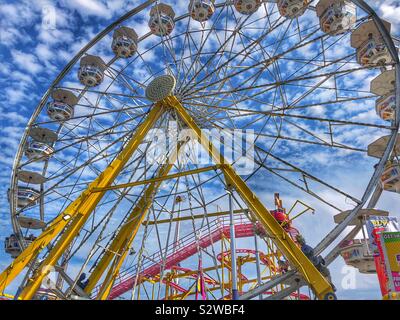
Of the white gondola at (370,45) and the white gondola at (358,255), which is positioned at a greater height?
the white gondola at (370,45)

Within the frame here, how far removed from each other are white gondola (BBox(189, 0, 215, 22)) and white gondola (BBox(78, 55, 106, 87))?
4.10 m

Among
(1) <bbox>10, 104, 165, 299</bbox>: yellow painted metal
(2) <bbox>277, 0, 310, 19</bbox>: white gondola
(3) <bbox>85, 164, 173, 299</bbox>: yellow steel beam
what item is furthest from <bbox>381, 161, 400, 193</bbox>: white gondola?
(1) <bbox>10, 104, 165, 299</bbox>: yellow painted metal

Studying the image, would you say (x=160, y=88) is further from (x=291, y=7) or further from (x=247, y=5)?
(x=291, y=7)

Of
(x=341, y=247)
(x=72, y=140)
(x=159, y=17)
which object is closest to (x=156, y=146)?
(x=72, y=140)

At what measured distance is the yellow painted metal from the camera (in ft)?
26.2

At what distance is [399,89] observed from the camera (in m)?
9.95

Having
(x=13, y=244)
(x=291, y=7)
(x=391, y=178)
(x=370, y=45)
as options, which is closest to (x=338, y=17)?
(x=370, y=45)

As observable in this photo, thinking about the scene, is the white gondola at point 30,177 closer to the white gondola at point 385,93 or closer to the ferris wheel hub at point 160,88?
the ferris wheel hub at point 160,88

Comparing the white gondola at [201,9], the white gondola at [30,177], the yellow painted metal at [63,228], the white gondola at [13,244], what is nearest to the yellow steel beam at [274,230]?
the yellow painted metal at [63,228]

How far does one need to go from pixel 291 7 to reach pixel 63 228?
961 cm

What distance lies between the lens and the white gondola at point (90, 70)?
45.7ft

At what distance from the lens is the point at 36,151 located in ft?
44.7

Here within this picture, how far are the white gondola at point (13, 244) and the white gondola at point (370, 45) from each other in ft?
42.3
